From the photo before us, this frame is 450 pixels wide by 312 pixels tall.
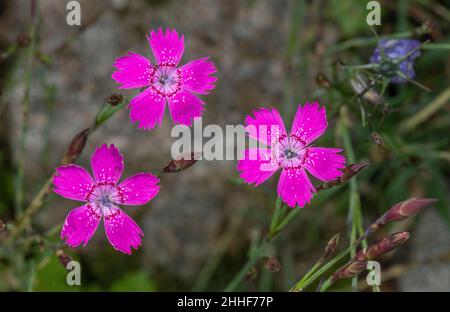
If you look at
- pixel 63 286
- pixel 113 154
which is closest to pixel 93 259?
pixel 63 286

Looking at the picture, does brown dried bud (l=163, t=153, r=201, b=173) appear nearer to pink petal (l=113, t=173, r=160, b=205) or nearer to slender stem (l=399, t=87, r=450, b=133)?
pink petal (l=113, t=173, r=160, b=205)

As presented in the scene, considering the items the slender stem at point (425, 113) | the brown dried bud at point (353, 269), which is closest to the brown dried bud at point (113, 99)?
the brown dried bud at point (353, 269)

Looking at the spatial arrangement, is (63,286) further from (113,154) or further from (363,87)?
(363,87)

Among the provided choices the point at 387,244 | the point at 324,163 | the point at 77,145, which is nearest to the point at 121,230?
the point at 77,145

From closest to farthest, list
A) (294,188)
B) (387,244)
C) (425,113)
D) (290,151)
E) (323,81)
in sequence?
(387,244), (294,188), (290,151), (323,81), (425,113)

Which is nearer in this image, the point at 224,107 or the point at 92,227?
the point at 92,227

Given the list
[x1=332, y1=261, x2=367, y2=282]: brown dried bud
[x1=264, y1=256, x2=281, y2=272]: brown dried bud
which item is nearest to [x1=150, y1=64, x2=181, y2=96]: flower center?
[x1=264, y1=256, x2=281, y2=272]: brown dried bud

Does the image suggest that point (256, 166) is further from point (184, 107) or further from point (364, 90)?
point (364, 90)
